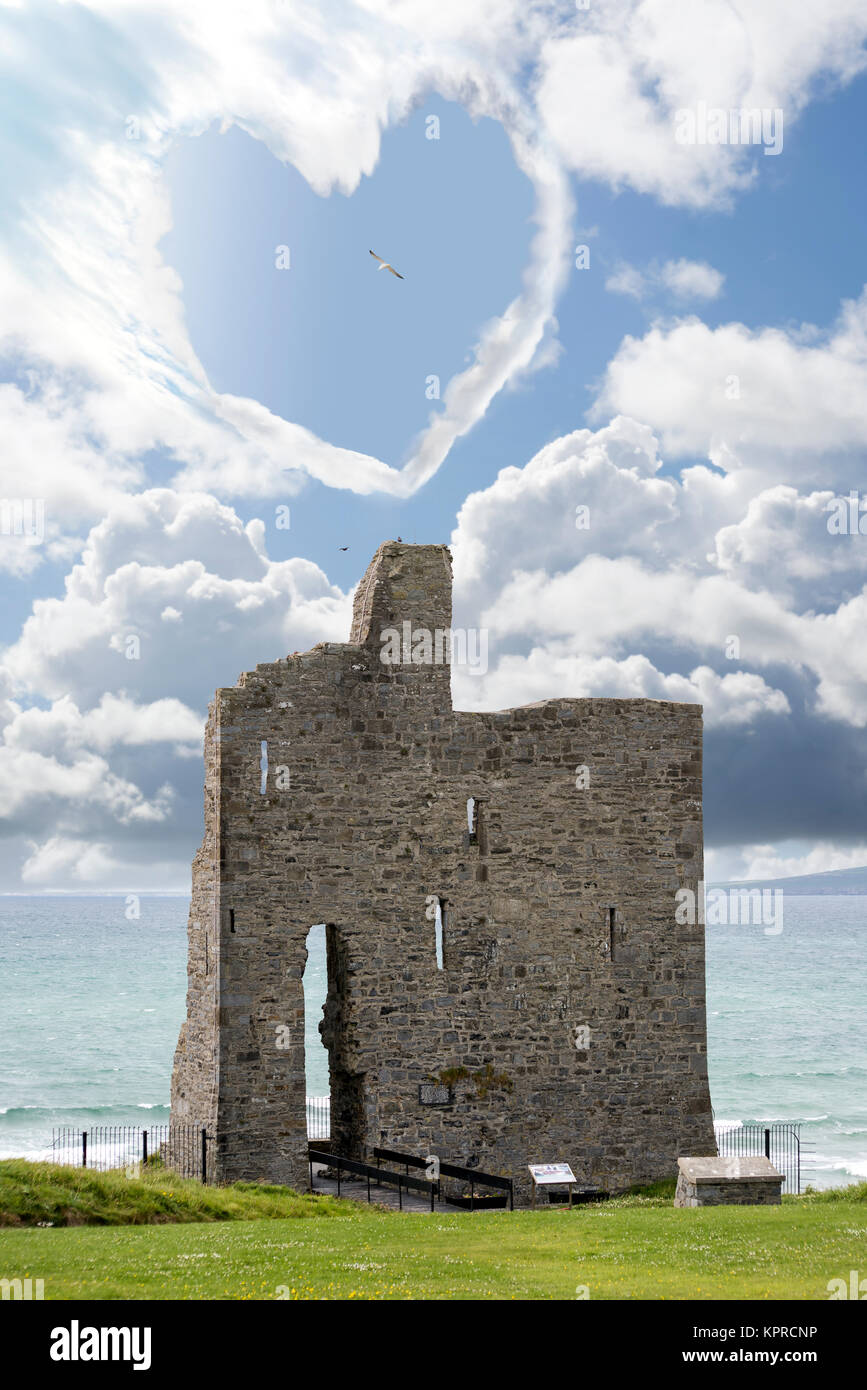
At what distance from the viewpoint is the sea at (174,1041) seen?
4891 cm

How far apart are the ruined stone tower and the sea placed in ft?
13.6

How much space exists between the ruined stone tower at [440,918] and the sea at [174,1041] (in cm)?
414

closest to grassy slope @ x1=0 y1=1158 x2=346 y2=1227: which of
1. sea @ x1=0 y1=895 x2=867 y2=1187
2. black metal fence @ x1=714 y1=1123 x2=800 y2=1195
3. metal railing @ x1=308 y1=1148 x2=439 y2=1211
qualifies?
metal railing @ x1=308 y1=1148 x2=439 y2=1211

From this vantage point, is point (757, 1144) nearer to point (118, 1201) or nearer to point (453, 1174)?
point (453, 1174)

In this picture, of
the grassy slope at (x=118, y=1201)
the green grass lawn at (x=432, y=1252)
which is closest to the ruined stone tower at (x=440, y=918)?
the grassy slope at (x=118, y=1201)

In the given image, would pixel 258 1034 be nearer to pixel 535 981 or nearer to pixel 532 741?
pixel 535 981

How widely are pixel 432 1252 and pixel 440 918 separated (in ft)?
28.4

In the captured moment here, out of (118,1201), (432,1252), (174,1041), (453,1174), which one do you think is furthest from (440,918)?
(174,1041)

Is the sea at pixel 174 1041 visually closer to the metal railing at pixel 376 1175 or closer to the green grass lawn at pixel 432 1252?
the metal railing at pixel 376 1175

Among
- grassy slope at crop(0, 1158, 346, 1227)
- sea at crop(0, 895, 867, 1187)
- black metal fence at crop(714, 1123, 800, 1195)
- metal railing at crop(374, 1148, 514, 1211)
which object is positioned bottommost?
sea at crop(0, 895, 867, 1187)

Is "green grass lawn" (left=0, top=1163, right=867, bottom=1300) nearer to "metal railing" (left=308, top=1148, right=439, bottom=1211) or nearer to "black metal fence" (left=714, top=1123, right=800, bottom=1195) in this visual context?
"metal railing" (left=308, top=1148, right=439, bottom=1211)

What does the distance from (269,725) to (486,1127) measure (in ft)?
26.1

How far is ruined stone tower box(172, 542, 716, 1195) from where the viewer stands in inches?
808

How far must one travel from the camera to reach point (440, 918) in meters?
22.0
